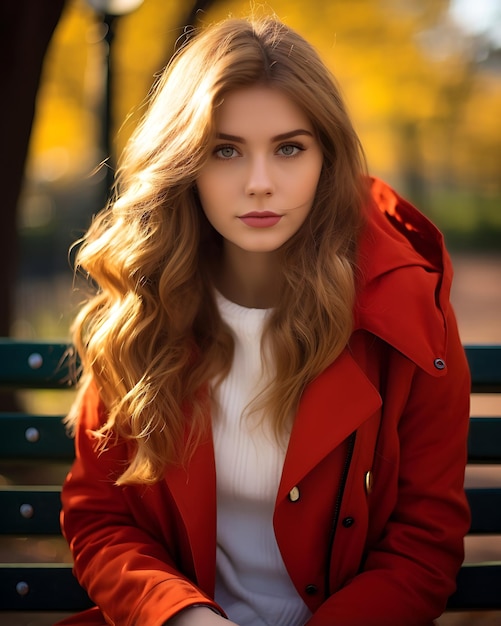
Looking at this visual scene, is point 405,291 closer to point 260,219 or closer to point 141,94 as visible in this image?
point 260,219

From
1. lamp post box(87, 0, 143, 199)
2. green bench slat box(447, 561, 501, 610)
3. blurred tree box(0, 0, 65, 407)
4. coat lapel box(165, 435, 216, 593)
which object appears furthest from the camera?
lamp post box(87, 0, 143, 199)

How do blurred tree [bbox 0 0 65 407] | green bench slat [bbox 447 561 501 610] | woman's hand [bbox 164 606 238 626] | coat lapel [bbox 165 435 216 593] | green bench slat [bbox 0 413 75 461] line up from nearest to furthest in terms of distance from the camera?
woman's hand [bbox 164 606 238 626]
coat lapel [bbox 165 435 216 593]
green bench slat [bbox 447 561 501 610]
green bench slat [bbox 0 413 75 461]
blurred tree [bbox 0 0 65 407]

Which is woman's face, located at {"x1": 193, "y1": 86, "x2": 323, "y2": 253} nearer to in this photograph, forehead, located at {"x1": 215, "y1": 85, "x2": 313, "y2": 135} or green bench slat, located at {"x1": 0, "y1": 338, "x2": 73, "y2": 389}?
forehead, located at {"x1": 215, "y1": 85, "x2": 313, "y2": 135}

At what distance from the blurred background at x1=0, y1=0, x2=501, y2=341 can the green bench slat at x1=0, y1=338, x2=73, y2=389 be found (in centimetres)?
33

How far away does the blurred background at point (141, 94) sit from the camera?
5.41m

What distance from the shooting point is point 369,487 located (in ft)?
7.76

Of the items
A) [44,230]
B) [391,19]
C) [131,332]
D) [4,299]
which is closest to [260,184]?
[131,332]

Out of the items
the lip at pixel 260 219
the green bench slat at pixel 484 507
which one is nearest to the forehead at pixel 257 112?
the lip at pixel 260 219

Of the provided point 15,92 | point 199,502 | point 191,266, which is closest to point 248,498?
point 199,502

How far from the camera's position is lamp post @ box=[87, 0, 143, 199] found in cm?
622

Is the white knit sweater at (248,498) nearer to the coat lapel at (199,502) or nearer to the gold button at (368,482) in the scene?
the coat lapel at (199,502)

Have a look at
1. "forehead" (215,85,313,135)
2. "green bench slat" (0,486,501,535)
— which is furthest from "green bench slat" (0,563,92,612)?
"forehead" (215,85,313,135)

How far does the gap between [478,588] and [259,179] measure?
1474mm

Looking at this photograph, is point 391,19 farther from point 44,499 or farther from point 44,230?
point 44,230
